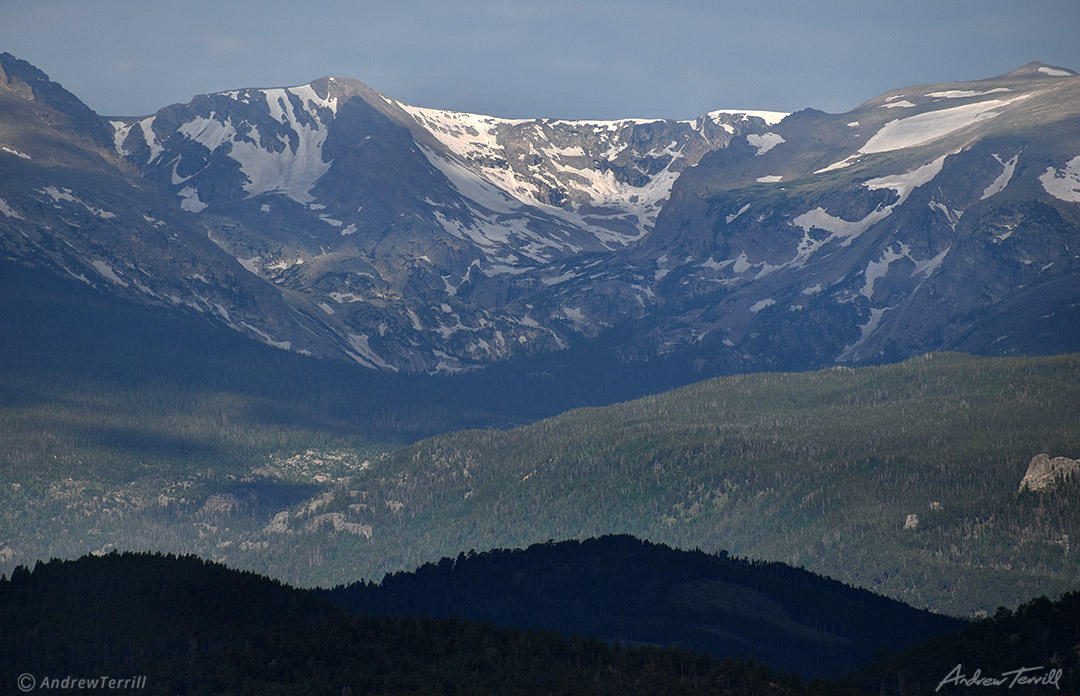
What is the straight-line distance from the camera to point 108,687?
196 meters

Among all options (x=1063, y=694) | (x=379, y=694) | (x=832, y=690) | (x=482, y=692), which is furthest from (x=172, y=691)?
(x=1063, y=694)

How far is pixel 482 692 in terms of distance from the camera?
199500mm

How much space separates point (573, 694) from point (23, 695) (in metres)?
66.5

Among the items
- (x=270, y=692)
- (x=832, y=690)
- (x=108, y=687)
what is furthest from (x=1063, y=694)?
(x=108, y=687)

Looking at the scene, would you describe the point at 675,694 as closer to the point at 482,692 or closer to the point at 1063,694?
the point at 482,692

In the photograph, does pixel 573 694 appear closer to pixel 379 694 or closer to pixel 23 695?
pixel 379 694

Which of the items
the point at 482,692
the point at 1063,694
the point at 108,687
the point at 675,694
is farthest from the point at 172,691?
the point at 1063,694

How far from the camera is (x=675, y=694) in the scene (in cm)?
19838

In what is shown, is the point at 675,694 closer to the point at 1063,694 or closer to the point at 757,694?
the point at 757,694

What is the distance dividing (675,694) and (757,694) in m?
10.4

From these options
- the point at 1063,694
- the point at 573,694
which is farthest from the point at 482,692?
the point at 1063,694

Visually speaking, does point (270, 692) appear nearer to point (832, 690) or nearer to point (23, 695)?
point (23, 695)

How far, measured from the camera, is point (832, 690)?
7849 inches

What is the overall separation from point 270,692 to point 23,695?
2934 centimetres
